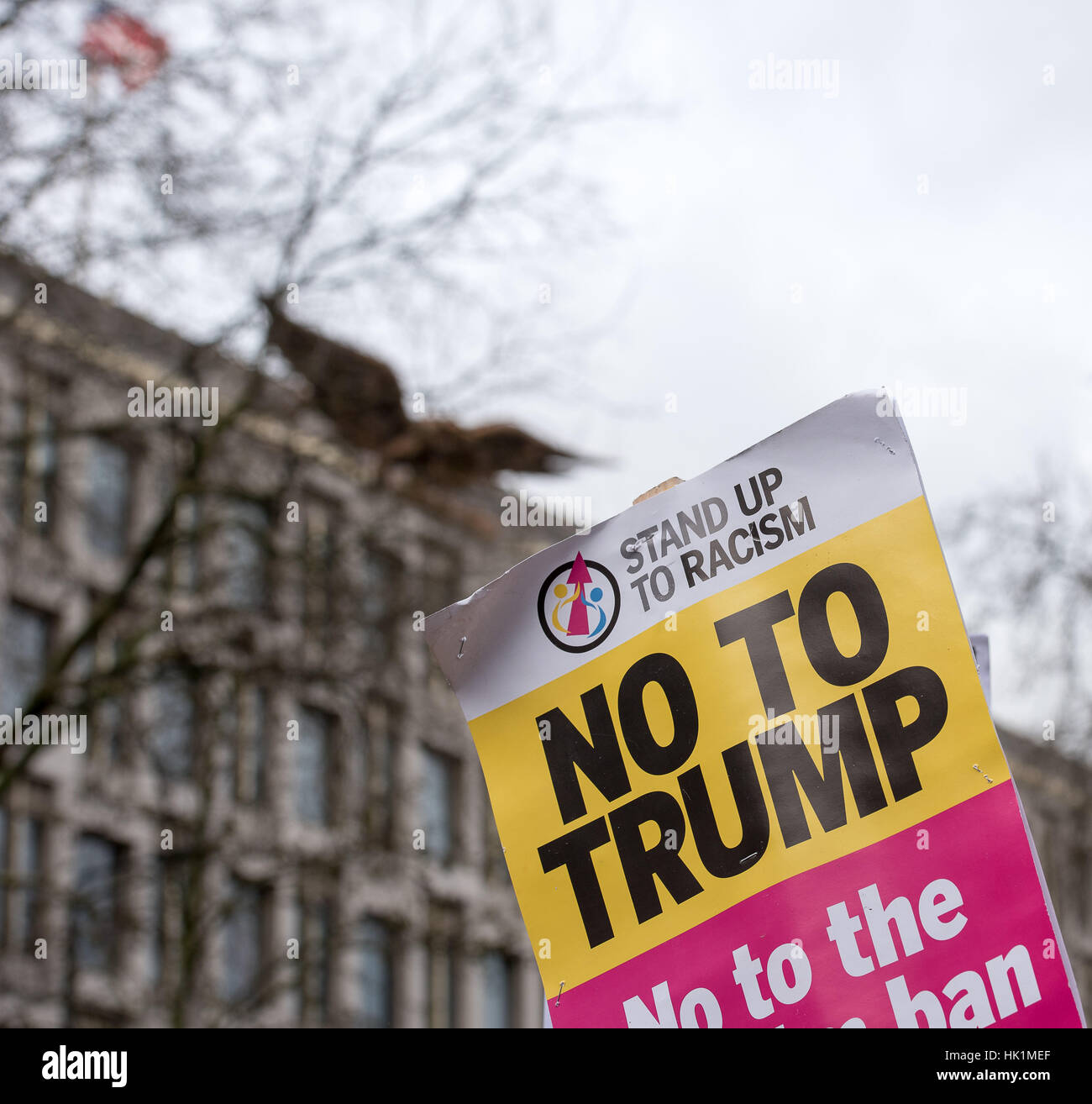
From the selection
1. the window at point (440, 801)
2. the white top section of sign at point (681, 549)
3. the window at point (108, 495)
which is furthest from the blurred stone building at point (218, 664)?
the window at point (440, 801)

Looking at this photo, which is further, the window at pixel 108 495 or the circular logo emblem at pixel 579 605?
the window at pixel 108 495

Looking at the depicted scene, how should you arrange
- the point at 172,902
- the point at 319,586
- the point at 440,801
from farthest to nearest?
1. the point at 440,801
2. the point at 172,902
3. the point at 319,586

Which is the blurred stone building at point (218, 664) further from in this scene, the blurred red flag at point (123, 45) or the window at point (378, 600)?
the blurred red flag at point (123, 45)

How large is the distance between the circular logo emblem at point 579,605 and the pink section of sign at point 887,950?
0.64 metres

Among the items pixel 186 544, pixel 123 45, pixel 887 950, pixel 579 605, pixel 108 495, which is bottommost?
pixel 887 950

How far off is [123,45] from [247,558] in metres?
4.82

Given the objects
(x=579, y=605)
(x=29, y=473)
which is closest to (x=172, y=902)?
(x=29, y=473)

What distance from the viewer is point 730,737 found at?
3221mm

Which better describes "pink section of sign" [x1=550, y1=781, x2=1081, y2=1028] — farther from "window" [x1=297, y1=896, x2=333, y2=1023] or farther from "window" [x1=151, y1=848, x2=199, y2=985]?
"window" [x1=297, y1=896, x2=333, y2=1023]

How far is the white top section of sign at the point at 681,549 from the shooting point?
10.5 ft

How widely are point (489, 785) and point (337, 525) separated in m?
10.6

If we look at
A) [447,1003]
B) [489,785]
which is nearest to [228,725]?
[489,785]

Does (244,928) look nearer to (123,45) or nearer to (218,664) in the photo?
(218,664)
